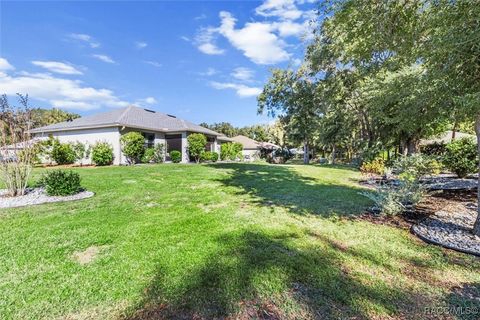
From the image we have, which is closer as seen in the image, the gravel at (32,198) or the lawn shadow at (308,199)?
the lawn shadow at (308,199)

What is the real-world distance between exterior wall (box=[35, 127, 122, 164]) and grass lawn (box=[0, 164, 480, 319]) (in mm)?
12985

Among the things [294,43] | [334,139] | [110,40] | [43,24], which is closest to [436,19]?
[43,24]

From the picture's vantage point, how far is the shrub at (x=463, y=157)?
463 inches

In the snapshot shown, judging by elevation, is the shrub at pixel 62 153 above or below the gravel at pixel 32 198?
above

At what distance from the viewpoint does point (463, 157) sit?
12.0 meters

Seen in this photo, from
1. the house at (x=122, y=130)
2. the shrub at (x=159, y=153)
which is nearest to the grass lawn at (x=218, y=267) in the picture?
the house at (x=122, y=130)

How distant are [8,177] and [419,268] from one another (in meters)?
9.90

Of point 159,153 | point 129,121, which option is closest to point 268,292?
point 129,121

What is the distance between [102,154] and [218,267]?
16968mm

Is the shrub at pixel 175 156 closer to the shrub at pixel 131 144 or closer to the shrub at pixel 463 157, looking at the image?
the shrub at pixel 131 144

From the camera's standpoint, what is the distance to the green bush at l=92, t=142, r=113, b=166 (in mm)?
17312

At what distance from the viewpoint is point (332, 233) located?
4.63m

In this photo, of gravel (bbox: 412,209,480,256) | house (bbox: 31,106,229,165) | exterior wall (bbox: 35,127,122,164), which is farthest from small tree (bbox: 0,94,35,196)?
exterior wall (bbox: 35,127,122,164)

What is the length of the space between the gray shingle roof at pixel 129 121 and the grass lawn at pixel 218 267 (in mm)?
14106
